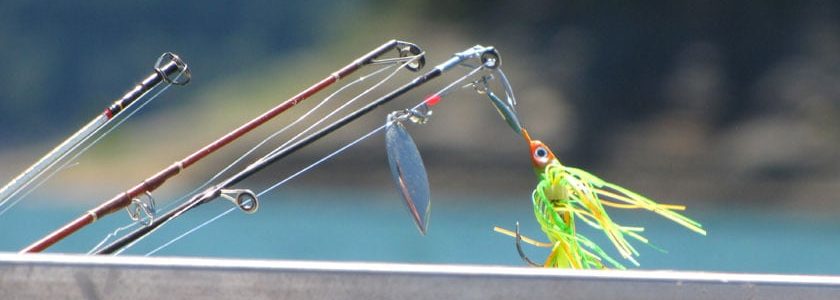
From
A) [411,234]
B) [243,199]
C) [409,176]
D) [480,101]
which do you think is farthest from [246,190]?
[480,101]

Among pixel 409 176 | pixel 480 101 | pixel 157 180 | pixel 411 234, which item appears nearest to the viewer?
pixel 409 176

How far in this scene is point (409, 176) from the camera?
959mm

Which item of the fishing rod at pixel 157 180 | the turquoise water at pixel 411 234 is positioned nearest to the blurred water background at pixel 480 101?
the turquoise water at pixel 411 234

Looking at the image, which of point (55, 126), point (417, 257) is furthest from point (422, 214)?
point (55, 126)

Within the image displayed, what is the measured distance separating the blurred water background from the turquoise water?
0.01 metres

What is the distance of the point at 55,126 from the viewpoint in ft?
11.9

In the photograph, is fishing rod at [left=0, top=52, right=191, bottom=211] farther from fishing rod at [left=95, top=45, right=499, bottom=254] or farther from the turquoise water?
the turquoise water

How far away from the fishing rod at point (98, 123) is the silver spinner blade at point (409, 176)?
0.29 m

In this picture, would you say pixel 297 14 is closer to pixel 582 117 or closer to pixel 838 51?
pixel 582 117

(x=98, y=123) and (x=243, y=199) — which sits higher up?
(x=98, y=123)

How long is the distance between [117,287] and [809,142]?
11.2 feet

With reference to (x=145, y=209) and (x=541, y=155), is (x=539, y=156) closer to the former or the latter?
(x=541, y=155)

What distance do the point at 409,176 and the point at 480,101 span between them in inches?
114

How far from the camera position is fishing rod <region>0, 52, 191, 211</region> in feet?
3.48
